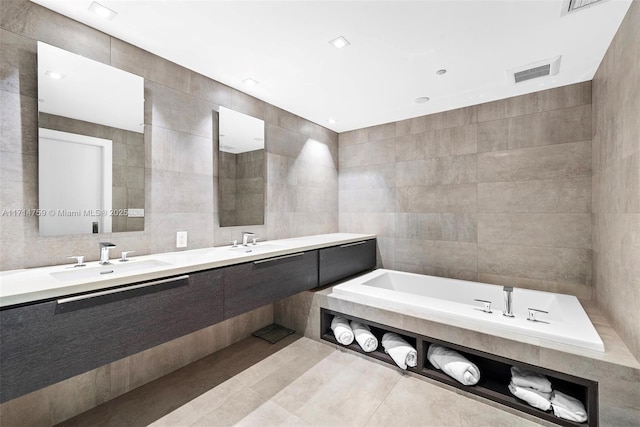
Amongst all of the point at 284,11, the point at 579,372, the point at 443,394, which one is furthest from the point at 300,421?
the point at 284,11

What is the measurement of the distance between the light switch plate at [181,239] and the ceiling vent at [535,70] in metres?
3.00

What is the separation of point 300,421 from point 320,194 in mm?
2577

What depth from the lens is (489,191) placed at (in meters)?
2.96

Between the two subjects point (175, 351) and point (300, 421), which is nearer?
point (300, 421)

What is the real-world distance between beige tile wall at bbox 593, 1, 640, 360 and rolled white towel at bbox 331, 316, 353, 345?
177 cm

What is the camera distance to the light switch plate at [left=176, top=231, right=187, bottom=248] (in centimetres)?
224

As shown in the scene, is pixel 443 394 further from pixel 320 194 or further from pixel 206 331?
pixel 320 194

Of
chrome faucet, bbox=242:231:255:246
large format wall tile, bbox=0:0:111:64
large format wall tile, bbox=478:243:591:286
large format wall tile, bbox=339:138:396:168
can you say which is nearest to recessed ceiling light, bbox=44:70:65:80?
large format wall tile, bbox=0:0:111:64

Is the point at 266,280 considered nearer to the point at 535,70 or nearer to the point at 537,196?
the point at 537,196

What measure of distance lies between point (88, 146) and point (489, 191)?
11.3ft

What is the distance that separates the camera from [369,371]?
2234 mm

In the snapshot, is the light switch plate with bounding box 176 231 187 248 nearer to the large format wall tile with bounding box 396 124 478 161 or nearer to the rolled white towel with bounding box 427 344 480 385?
the rolled white towel with bounding box 427 344 480 385

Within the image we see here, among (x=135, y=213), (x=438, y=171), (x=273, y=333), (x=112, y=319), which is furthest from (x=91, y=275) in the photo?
(x=438, y=171)

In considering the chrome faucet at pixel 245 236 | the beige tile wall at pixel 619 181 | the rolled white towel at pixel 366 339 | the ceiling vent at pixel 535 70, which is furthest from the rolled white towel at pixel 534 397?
the ceiling vent at pixel 535 70
